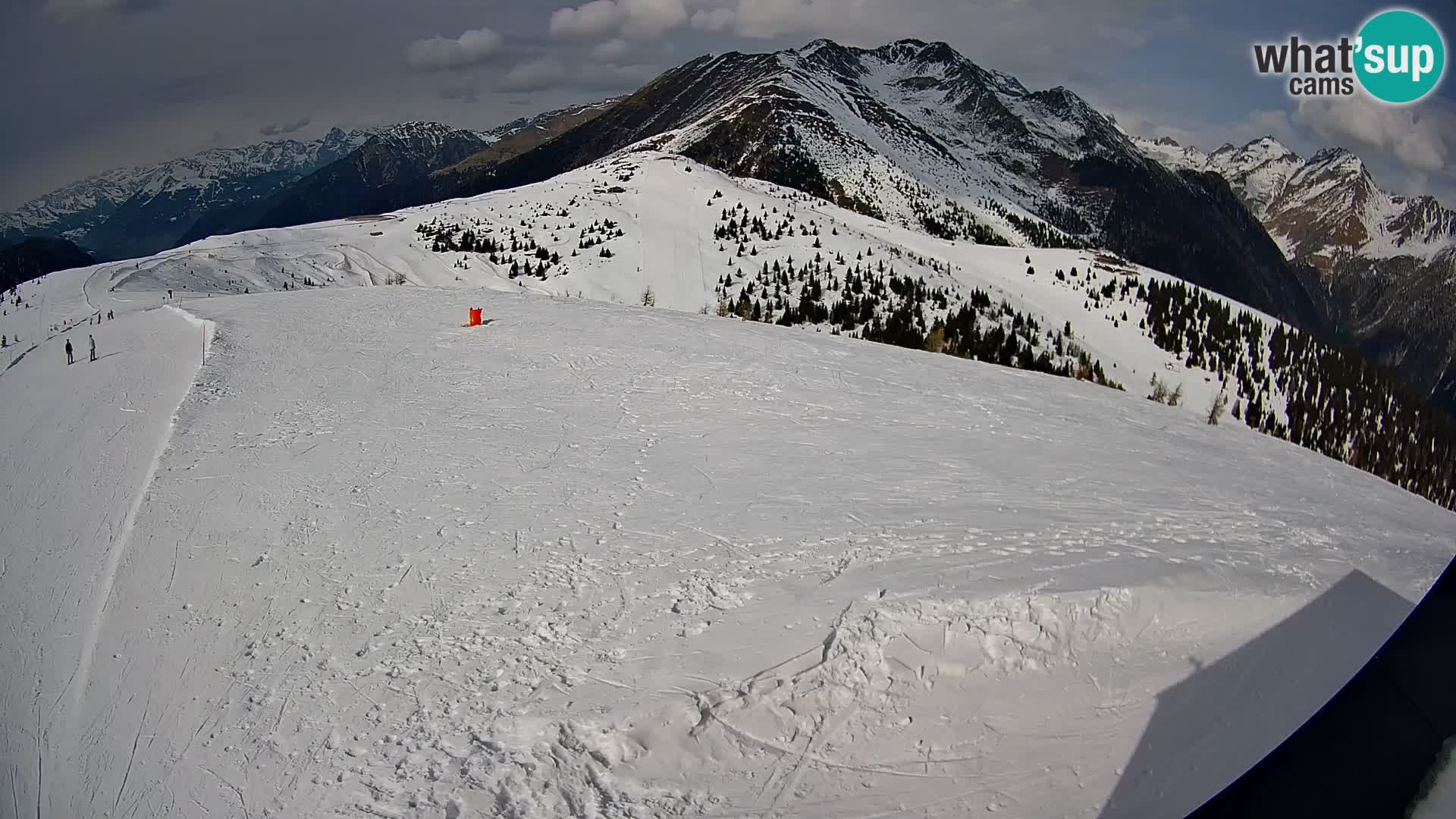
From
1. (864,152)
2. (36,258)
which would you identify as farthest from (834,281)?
(36,258)

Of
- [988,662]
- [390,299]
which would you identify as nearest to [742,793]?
[988,662]

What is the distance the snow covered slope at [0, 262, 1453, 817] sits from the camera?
16.1 ft

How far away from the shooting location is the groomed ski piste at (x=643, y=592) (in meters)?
4.90

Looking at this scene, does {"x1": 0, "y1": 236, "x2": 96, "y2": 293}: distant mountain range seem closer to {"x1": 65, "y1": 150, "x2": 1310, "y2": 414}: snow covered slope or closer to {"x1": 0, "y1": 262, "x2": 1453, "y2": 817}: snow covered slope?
{"x1": 65, "y1": 150, "x2": 1310, "y2": 414}: snow covered slope

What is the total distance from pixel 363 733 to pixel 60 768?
2.02 m

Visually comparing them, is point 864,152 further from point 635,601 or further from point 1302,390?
point 635,601

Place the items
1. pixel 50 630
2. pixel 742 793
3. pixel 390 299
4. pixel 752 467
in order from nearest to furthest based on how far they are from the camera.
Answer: pixel 742 793 < pixel 50 630 < pixel 752 467 < pixel 390 299

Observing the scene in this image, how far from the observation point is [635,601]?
6.49 metres

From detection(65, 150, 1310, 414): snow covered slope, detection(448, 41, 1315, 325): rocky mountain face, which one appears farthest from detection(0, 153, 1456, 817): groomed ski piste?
detection(448, 41, 1315, 325): rocky mountain face

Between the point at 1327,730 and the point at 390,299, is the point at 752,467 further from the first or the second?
the point at 390,299

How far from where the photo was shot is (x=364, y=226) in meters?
35.1

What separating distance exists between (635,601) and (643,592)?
151 millimetres

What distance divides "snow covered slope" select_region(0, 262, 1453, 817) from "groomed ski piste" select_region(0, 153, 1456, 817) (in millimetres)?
33

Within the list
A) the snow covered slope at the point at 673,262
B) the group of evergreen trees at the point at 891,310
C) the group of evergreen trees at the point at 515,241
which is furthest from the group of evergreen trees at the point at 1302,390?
the group of evergreen trees at the point at 515,241
